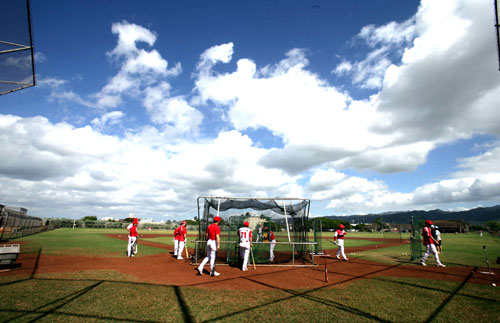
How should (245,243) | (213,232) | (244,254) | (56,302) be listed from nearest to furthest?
(56,302) < (213,232) < (245,243) < (244,254)

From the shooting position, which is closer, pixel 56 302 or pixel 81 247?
pixel 56 302

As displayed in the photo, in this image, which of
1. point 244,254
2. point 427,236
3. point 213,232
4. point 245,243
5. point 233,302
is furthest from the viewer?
point 427,236

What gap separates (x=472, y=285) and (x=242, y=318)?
26.2 feet

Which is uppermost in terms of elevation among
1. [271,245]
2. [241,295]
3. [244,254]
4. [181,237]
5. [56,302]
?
[181,237]

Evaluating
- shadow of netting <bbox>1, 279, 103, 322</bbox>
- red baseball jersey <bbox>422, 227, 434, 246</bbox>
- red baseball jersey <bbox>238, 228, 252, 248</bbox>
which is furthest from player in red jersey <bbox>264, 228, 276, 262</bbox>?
shadow of netting <bbox>1, 279, 103, 322</bbox>

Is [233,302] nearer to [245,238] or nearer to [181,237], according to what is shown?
[245,238]

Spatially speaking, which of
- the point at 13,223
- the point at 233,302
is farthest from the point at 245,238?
the point at 13,223

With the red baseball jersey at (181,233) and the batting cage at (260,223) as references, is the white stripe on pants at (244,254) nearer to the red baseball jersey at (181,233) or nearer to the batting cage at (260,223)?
the batting cage at (260,223)

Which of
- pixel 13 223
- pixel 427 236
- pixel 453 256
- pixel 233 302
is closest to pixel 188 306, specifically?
pixel 233 302

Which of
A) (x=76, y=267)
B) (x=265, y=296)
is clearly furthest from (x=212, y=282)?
(x=76, y=267)

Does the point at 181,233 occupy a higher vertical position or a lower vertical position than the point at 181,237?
higher

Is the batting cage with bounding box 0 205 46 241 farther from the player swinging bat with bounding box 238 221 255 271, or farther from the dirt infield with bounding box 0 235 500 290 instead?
the player swinging bat with bounding box 238 221 255 271

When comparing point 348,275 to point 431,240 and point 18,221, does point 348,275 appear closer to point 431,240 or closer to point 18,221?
point 431,240

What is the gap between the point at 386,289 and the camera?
7555mm
